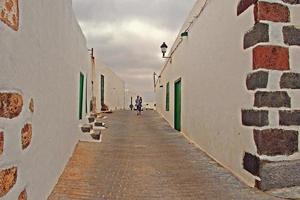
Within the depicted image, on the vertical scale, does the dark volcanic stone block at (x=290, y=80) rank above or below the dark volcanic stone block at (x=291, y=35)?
below

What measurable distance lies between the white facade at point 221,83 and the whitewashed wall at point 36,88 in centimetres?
266

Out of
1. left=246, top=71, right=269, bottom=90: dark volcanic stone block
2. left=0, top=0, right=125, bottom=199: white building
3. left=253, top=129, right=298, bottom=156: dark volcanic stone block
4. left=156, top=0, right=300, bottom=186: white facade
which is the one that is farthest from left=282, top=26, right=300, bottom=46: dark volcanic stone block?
left=0, top=0, right=125, bottom=199: white building

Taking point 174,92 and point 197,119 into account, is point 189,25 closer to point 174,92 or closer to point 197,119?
point 197,119

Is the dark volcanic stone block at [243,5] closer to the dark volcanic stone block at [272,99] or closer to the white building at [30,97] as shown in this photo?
the dark volcanic stone block at [272,99]

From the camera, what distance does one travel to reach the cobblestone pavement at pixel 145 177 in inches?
147

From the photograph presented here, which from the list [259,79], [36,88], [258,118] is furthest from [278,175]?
[36,88]

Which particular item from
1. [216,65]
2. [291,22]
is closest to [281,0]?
[291,22]

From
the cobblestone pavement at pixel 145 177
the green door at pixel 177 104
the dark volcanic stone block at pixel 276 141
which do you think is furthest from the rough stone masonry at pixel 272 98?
the green door at pixel 177 104

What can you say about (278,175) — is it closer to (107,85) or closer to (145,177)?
(145,177)

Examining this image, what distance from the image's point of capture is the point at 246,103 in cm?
439

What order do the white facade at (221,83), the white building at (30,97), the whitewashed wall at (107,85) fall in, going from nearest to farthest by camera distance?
1. the white building at (30,97)
2. the white facade at (221,83)
3. the whitewashed wall at (107,85)

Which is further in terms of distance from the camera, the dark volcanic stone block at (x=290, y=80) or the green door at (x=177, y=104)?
the green door at (x=177, y=104)

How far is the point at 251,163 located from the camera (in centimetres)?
413

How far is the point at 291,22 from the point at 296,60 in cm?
53
